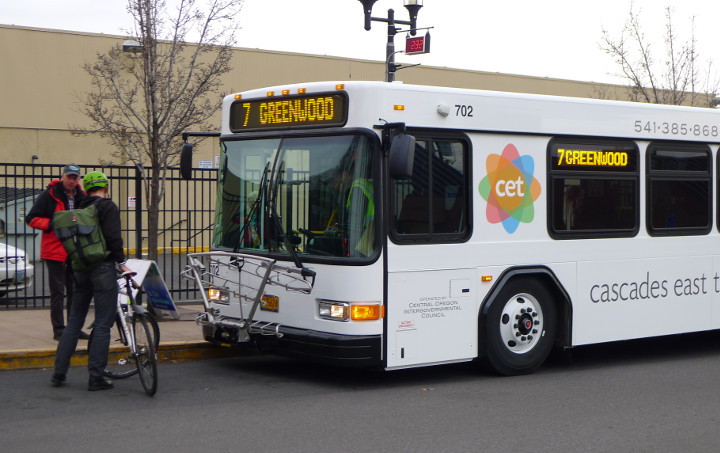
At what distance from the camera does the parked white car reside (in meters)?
13.9

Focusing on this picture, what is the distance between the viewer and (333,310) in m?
8.30

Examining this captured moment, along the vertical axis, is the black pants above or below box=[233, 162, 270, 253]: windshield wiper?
below

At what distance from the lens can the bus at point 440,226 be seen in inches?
328

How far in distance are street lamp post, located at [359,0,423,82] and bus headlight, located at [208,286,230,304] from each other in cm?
625

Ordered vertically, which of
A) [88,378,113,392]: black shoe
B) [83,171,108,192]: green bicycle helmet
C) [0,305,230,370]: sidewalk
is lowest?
[88,378,113,392]: black shoe

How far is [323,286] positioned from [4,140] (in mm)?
23127

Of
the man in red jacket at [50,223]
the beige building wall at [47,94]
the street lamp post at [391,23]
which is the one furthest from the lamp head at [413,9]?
the beige building wall at [47,94]

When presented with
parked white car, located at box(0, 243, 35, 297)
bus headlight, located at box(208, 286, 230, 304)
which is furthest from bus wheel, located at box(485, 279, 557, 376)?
parked white car, located at box(0, 243, 35, 297)

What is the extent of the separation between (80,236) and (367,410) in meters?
2.77

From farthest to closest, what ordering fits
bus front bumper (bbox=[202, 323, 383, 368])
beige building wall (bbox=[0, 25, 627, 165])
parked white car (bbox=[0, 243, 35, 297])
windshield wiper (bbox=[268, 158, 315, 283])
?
beige building wall (bbox=[0, 25, 627, 165])
parked white car (bbox=[0, 243, 35, 297])
windshield wiper (bbox=[268, 158, 315, 283])
bus front bumper (bbox=[202, 323, 383, 368])

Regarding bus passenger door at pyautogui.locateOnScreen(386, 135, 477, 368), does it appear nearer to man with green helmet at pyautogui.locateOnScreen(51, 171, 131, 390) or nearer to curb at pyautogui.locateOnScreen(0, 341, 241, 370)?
man with green helmet at pyautogui.locateOnScreen(51, 171, 131, 390)

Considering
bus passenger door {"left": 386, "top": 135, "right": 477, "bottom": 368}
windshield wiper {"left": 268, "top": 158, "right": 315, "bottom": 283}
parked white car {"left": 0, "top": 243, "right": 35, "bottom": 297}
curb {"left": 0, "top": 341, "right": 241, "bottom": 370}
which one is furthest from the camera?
parked white car {"left": 0, "top": 243, "right": 35, "bottom": 297}

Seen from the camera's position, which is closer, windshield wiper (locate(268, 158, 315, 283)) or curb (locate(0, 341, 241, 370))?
windshield wiper (locate(268, 158, 315, 283))

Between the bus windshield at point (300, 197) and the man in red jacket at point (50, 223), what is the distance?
172 cm
